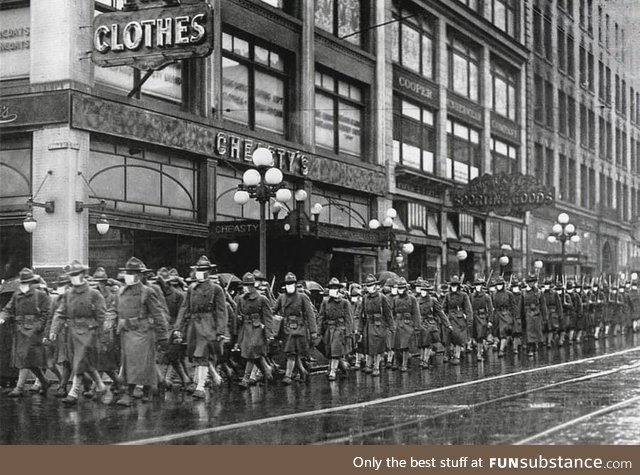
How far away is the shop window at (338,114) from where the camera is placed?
3158cm

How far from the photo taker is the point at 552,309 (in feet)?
92.7

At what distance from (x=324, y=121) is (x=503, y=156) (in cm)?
1491

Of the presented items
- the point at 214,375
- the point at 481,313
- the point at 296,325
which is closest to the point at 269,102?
the point at 481,313

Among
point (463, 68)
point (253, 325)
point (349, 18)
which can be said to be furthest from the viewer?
point (463, 68)

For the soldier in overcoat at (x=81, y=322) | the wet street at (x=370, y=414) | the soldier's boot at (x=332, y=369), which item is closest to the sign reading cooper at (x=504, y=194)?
the wet street at (x=370, y=414)

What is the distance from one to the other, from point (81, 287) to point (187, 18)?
7.20m

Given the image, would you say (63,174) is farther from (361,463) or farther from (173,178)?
(361,463)

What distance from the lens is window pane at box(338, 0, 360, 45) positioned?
3275 centimetres

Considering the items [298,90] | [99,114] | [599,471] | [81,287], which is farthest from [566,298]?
[599,471]

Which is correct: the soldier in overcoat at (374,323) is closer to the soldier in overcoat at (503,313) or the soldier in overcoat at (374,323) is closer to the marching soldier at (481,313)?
the marching soldier at (481,313)

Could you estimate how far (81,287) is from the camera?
14344 millimetres

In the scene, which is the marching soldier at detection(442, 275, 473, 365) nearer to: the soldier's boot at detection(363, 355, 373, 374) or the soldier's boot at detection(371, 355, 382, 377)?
the soldier's boot at detection(363, 355, 373, 374)

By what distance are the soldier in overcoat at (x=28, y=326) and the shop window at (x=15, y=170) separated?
5.68 m

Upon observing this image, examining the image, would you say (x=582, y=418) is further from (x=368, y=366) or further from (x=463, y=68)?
(x=463, y=68)
